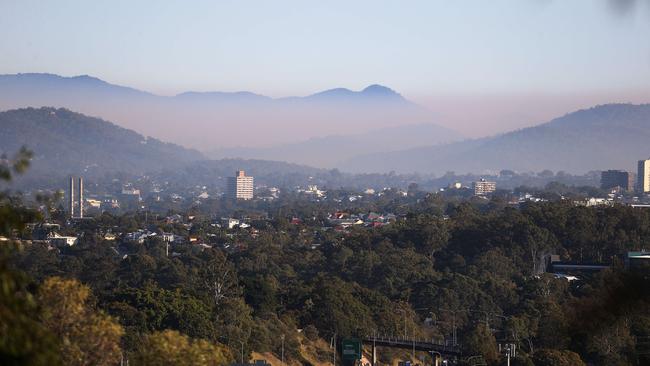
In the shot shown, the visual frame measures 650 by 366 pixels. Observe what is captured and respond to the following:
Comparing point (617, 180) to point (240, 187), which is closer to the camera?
point (617, 180)

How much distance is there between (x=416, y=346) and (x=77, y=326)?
19.4m

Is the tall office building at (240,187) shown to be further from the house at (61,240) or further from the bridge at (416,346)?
the bridge at (416,346)

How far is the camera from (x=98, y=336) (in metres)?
11.0

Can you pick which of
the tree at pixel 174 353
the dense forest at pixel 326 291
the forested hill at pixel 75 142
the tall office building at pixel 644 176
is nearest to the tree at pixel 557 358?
the dense forest at pixel 326 291

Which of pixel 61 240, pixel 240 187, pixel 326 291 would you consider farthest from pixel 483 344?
pixel 240 187

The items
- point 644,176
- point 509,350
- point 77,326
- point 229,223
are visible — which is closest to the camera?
point 77,326

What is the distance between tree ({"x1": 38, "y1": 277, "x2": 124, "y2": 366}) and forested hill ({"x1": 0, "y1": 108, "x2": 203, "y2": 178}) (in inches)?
5145

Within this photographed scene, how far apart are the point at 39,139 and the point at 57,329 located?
153 meters

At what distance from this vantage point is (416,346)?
29.7 m

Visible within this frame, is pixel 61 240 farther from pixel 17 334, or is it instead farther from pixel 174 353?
pixel 17 334

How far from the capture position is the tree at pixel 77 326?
1088 centimetres

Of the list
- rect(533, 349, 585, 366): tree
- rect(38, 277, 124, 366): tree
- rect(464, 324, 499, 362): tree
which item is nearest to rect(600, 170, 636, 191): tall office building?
rect(464, 324, 499, 362): tree

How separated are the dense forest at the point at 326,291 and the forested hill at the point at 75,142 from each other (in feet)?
288

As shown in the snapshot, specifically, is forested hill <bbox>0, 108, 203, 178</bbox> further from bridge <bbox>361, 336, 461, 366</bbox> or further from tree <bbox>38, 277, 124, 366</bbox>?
tree <bbox>38, 277, 124, 366</bbox>
